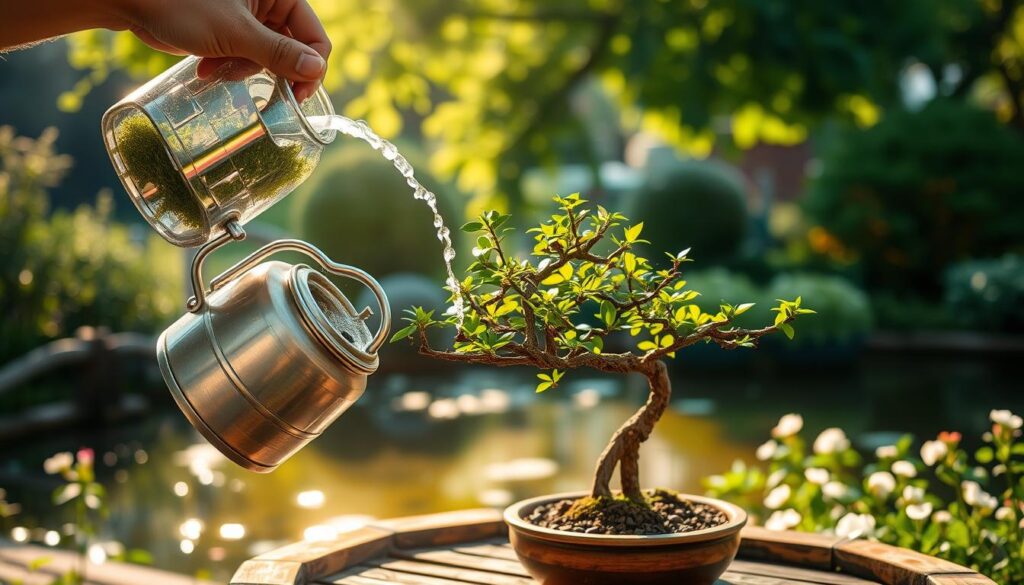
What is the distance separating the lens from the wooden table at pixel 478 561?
1.78 metres

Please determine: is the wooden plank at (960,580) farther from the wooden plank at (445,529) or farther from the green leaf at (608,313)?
the wooden plank at (445,529)

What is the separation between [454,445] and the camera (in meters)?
6.21

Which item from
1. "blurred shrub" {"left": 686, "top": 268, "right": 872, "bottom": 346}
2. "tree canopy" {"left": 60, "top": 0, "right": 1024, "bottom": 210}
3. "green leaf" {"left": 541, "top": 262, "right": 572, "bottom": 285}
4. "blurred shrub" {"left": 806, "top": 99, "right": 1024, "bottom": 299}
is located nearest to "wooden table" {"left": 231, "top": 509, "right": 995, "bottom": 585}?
"green leaf" {"left": 541, "top": 262, "right": 572, "bottom": 285}

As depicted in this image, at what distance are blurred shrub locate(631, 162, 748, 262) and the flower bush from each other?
33.1 feet

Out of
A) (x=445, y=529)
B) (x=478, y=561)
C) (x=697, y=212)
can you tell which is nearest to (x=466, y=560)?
(x=478, y=561)

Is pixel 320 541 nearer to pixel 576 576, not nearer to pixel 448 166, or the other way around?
pixel 576 576

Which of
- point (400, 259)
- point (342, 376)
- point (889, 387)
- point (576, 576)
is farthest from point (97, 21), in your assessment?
point (400, 259)

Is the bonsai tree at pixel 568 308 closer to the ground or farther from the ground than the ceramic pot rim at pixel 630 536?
farther from the ground

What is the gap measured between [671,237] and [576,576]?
11.8 m

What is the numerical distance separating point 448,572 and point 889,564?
30.1 inches

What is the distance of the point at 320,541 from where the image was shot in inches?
78.5

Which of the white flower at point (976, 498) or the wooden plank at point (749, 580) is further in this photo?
the white flower at point (976, 498)

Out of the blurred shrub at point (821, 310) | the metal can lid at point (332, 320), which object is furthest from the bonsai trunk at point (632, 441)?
the blurred shrub at point (821, 310)

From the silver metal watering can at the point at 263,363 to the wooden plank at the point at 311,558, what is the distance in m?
0.24
